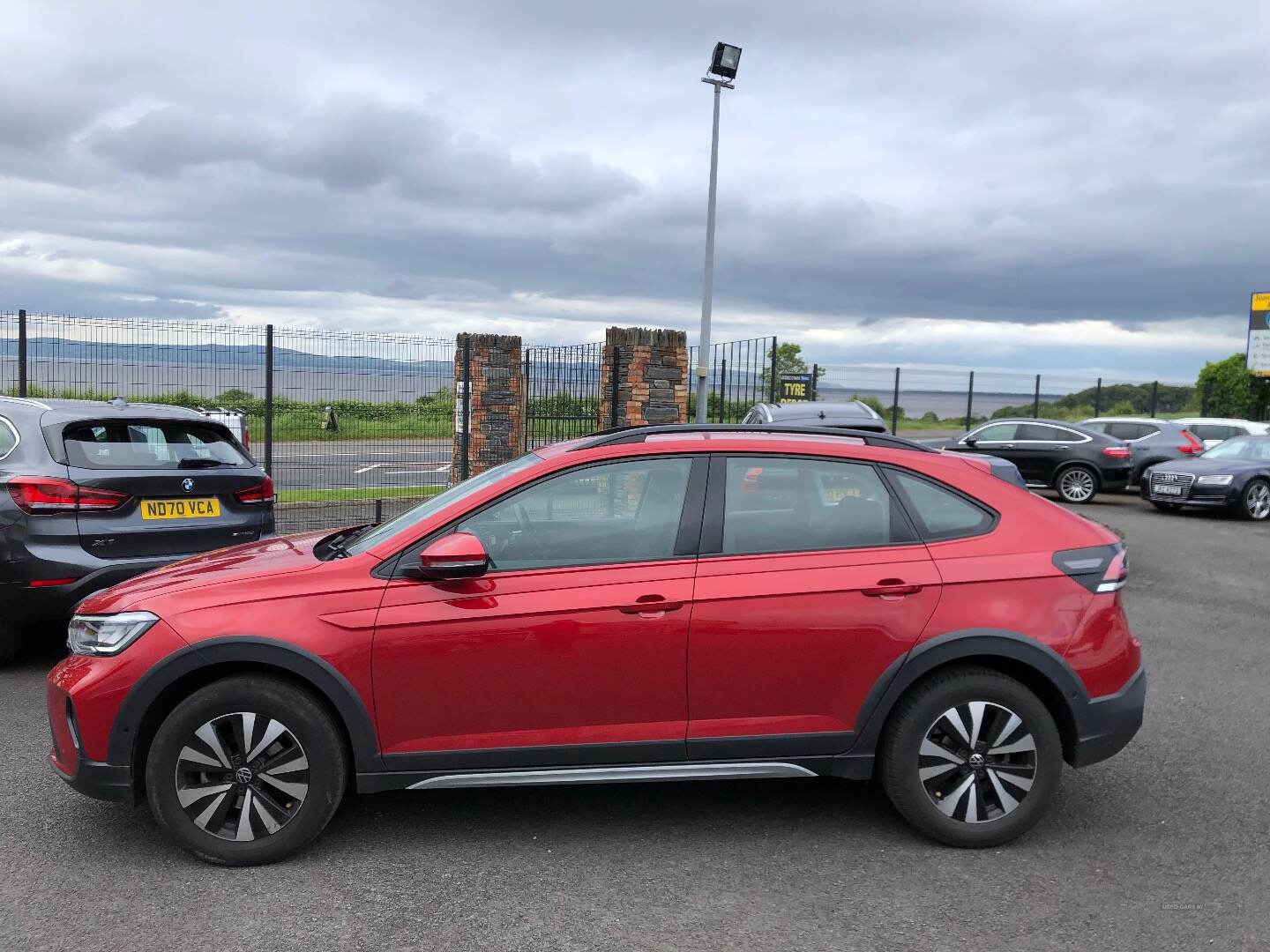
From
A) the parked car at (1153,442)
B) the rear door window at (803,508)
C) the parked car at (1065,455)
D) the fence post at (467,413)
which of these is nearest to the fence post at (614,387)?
the fence post at (467,413)

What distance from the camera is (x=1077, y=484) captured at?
18.8 metres

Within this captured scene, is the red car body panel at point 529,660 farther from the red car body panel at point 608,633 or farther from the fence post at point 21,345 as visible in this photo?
the fence post at point 21,345

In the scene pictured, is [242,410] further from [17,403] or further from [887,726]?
[887,726]

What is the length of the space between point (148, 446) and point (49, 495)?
2.29 ft

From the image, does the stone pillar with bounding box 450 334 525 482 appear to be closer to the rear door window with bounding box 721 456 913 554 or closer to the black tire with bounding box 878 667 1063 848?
the rear door window with bounding box 721 456 913 554

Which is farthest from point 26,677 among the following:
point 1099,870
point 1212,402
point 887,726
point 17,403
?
point 1212,402

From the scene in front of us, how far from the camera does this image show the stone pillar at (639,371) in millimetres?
13438

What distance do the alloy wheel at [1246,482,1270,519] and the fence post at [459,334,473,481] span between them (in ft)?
40.7

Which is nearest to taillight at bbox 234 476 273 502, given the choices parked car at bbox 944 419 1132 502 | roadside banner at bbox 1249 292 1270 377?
parked car at bbox 944 419 1132 502

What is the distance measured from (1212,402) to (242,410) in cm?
3440

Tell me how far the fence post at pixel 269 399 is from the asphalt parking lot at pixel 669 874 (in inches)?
281

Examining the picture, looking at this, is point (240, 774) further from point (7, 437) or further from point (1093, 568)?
point (7, 437)

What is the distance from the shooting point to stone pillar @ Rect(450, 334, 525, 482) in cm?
1354

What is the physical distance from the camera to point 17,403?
6.50 meters
